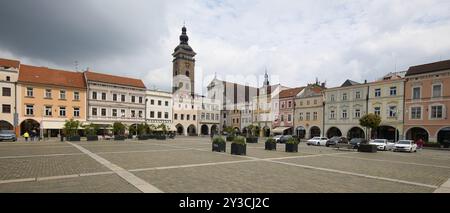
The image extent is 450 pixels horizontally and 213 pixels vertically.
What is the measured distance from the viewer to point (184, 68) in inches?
2879

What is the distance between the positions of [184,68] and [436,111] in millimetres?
57701

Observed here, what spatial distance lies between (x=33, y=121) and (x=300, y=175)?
46.1 metres

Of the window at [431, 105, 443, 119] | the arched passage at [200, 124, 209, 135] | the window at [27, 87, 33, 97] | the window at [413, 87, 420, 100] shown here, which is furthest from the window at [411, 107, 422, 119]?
the window at [27, 87, 33, 97]

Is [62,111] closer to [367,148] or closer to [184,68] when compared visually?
[184,68]

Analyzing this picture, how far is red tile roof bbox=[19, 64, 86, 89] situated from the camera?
41188 millimetres

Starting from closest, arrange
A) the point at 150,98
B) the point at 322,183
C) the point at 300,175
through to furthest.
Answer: the point at 322,183 < the point at 300,175 < the point at 150,98

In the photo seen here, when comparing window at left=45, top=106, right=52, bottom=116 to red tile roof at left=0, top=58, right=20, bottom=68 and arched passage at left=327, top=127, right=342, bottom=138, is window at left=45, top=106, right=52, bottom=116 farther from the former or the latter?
arched passage at left=327, top=127, right=342, bottom=138

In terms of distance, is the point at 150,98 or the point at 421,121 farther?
the point at 150,98

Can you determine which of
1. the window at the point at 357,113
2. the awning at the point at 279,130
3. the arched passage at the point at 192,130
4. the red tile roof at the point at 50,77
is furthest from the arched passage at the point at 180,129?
the window at the point at 357,113

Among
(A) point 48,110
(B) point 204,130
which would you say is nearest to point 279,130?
(B) point 204,130

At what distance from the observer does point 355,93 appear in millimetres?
42531

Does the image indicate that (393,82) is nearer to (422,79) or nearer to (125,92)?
(422,79)

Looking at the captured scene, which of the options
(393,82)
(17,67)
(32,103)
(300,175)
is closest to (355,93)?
(393,82)
